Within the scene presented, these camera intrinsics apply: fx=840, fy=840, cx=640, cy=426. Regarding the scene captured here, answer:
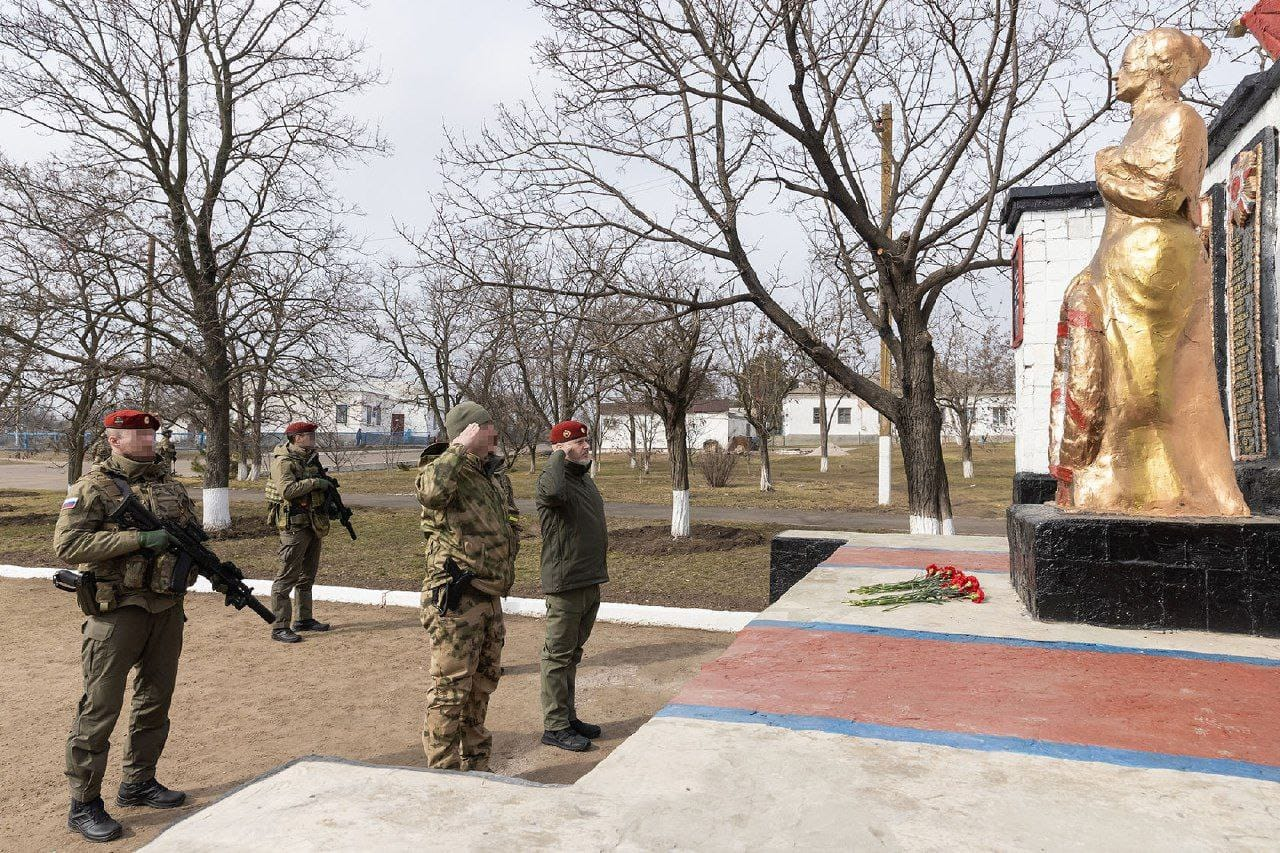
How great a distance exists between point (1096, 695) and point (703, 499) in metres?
18.2

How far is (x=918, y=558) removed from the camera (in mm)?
5508

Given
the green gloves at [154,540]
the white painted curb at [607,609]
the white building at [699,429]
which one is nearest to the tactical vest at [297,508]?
the white painted curb at [607,609]

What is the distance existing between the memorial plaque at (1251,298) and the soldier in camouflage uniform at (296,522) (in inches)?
272

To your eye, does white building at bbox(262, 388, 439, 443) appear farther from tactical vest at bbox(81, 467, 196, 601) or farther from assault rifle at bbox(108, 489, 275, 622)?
tactical vest at bbox(81, 467, 196, 601)

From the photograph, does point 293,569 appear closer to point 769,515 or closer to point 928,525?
point 928,525

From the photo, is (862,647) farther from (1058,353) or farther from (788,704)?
(1058,353)

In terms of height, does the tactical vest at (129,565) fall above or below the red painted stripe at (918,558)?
above

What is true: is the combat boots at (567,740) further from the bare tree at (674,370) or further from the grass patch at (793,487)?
the grass patch at (793,487)

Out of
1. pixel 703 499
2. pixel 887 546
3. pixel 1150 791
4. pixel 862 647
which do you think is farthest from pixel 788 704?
pixel 703 499

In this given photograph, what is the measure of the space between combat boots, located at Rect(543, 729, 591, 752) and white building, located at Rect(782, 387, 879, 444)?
59621mm

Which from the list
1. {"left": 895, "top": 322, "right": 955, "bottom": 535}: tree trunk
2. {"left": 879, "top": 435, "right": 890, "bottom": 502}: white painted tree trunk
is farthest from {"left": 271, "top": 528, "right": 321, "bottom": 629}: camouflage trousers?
{"left": 879, "top": 435, "right": 890, "bottom": 502}: white painted tree trunk

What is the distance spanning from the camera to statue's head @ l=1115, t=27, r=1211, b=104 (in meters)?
4.11

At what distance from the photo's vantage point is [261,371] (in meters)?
13.3

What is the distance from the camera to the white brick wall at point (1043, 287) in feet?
24.0
